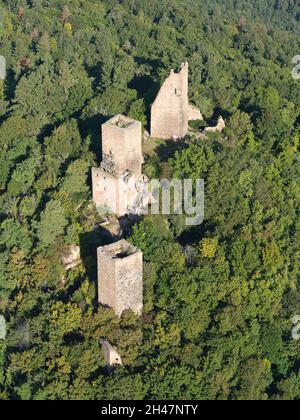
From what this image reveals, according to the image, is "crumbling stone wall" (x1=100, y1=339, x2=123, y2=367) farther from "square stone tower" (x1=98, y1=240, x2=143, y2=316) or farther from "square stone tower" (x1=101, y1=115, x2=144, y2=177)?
"square stone tower" (x1=101, y1=115, x2=144, y2=177)

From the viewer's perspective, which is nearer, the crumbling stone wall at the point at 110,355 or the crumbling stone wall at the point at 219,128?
the crumbling stone wall at the point at 110,355

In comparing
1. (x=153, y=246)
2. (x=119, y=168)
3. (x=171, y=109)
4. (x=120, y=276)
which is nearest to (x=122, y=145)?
(x=119, y=168)

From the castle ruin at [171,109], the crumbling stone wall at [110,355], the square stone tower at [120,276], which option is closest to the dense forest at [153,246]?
the crumbling stone wall at [110,355]

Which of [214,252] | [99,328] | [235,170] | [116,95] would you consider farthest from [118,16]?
[99,328]

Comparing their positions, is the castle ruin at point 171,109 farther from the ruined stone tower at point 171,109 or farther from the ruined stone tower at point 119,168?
the ruined stone tower at point 119,168

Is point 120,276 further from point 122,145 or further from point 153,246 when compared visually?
point 122,145

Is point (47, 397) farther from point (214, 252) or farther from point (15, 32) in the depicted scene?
point (15, 32)

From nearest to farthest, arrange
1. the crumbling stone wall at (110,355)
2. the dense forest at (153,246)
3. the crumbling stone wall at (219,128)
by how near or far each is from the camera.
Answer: the crumbling stone wall at (110,355) < the dense forest at (153,246) < the crumbling stone wall at (219,128)
